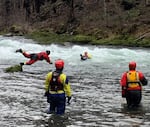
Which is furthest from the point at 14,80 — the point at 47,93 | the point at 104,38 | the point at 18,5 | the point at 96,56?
the point at 18,5

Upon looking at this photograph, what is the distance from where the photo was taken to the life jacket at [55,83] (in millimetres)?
12407

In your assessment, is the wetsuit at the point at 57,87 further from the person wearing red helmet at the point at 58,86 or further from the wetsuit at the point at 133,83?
the wetsuit at the point at 133,83

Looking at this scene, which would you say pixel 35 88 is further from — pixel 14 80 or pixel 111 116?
pixel 111 116

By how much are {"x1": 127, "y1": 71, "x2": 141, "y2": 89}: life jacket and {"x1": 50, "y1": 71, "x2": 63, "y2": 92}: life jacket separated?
294 centimetres

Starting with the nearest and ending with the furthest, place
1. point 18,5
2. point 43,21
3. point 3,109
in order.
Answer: point 3,109, point 43,21, point 18,5

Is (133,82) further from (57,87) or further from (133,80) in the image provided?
(57,87)

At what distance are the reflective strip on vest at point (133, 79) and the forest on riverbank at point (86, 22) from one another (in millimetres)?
31247

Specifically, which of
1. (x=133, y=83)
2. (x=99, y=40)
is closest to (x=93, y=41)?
(x=99, y=40)

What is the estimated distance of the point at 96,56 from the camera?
35344 millimetres

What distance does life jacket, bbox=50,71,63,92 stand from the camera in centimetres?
1241

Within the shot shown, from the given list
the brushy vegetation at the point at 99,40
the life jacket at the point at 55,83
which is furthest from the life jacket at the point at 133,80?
the brushy vegetation at the point at 99,40

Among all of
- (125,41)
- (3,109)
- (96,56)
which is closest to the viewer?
(3,109)

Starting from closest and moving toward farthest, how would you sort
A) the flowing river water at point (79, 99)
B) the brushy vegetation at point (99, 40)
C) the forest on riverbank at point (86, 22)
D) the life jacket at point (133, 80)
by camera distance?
the flowing river water at point (79, 99) → the life jacket at point (133, 80) → the brushy vegetation at point (99, 40) → the forest on riverbank at point (86, 22)

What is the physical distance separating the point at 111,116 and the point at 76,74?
11.4m
